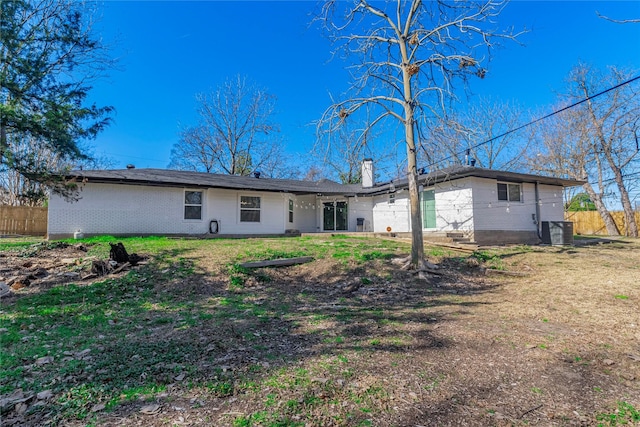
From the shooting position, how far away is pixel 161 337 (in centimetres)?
379

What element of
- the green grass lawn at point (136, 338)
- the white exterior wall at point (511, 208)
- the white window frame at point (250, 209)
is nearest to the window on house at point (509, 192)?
the white exterior wall at point (511, 208)

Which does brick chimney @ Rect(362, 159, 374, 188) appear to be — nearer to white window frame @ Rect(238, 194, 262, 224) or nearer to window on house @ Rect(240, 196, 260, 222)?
white window frame @ Rect(238, 194, 262, 224)

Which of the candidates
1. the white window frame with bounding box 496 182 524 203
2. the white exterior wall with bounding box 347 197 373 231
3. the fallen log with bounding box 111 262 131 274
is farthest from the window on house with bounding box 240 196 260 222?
the white window frame with bounding box 496 182 524 203

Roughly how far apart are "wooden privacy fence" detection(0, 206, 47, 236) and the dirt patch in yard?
1593 cm

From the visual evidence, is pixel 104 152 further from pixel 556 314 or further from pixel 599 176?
pixel 599 176

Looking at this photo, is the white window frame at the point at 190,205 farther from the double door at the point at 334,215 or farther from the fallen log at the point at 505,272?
the fallen log at the point at 505,272

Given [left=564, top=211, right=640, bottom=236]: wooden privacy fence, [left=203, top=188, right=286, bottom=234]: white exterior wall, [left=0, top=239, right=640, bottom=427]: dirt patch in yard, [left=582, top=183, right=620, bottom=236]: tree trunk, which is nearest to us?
[left=0, top=239, right=640, bottom=427]: dirt patch in yard

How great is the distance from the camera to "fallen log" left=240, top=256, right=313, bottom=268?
25.5 feet

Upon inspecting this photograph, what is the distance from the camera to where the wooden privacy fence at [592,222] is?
75.1 ft

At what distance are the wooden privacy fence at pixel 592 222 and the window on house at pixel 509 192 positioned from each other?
46.5ft

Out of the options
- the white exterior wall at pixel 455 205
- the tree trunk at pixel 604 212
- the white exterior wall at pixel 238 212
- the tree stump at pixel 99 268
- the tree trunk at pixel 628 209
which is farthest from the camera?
the tree trunk at pixel 604 212

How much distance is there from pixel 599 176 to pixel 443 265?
20.7 meters

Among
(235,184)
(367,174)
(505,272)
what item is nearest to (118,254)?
(235,184)

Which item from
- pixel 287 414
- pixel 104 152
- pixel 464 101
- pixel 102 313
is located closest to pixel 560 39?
pixel 464 101
